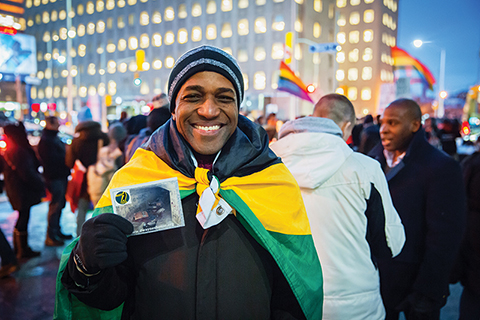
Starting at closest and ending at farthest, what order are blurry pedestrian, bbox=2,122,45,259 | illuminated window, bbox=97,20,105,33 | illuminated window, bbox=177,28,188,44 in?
1. blurry pedestrian, bbox=2,122,45,259
2. illuminated window, bbox=177,28,188,44
3. illuminated window, bbox=97,20,105,33

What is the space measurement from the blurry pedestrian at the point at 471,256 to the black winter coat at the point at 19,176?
610 cm

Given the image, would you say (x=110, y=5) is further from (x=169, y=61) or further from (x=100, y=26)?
(x=169, y=61)

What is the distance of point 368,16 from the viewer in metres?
58.4

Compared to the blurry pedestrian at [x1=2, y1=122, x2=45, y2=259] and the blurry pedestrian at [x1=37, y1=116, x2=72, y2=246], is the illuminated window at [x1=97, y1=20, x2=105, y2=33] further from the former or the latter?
the blurry pedestrian at [x1=2, y1=122, x2=45, y2=259]

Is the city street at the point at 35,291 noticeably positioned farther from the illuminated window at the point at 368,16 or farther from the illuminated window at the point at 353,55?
the illuminated window at the point at 368,16

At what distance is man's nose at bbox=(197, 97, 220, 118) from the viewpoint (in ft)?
5.37

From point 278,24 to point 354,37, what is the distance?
77.4 ft

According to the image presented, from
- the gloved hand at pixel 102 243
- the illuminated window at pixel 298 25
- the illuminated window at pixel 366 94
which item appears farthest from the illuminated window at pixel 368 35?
the gloved hand at pixel 102 243

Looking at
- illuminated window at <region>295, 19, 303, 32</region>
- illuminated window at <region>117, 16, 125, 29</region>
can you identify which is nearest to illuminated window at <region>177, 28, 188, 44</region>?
illuminated window at <region>117, 16, 125, 29</region>

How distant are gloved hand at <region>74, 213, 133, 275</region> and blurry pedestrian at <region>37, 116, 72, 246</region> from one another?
5.76 m

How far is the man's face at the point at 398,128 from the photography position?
323 centimetres

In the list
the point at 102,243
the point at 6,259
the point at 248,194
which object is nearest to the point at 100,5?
the point at 6,259

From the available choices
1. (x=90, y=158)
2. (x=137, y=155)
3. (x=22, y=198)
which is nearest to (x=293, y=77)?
(x=90, y=158)

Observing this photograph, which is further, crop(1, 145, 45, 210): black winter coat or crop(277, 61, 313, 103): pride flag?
crop(277, 61, 313, 103): pride flag
